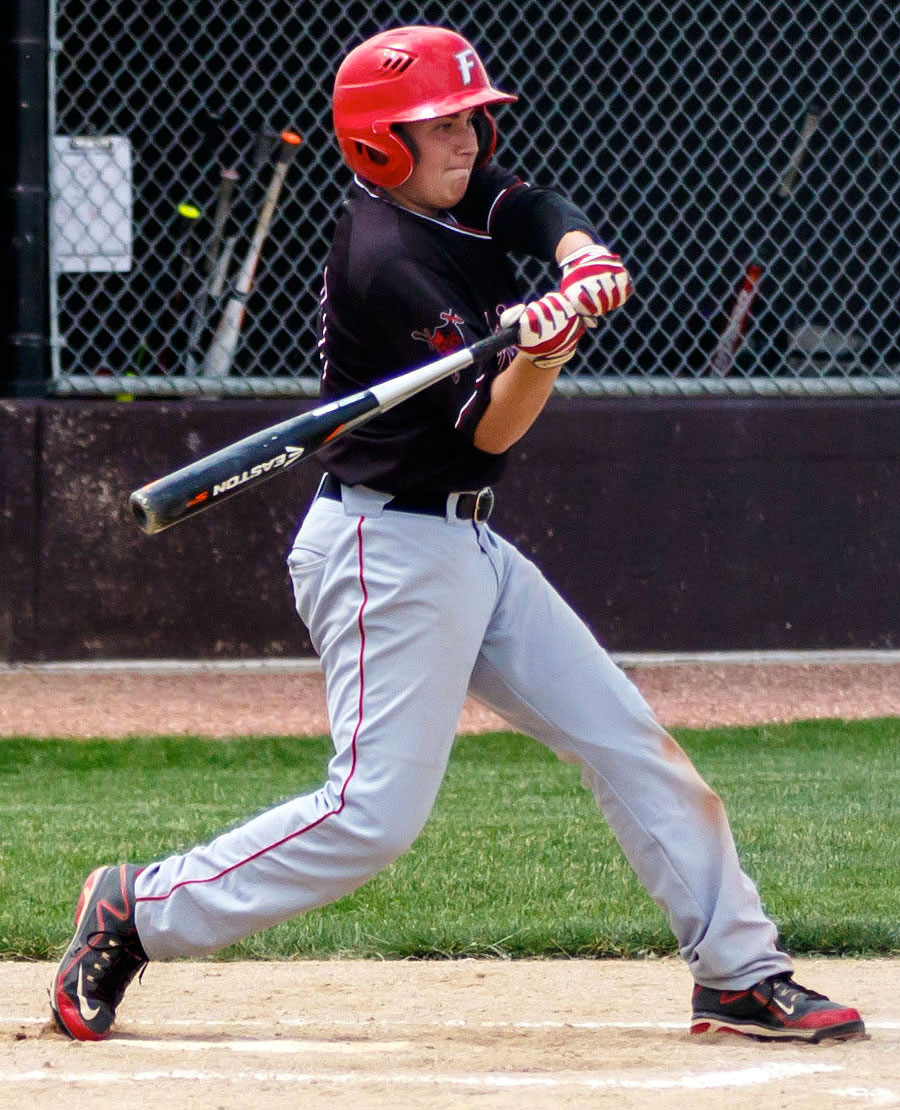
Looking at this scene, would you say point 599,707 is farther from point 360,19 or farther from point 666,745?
point 360,19

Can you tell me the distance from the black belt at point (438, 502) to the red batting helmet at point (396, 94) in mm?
546

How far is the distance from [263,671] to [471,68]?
5032 millimetres

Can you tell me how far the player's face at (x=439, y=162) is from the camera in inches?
126

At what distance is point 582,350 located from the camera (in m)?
8.91

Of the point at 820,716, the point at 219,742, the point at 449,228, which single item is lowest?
the point at 219,742

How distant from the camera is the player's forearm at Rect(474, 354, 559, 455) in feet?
10.0

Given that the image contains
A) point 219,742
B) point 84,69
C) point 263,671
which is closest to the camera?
point 219,742

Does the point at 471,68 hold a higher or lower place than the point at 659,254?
higher

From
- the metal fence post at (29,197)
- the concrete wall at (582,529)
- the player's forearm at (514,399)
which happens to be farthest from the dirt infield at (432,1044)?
the metal fence post at (29,197)

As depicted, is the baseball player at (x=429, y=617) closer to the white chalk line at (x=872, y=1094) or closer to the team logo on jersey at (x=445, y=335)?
the team logo on jersey at (x=445, y=335)

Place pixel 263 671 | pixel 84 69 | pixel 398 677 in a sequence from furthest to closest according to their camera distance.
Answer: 1. pixel 84 69
2. pixel 263 671
3. pixel 398 677

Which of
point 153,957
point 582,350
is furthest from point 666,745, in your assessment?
point 582,350

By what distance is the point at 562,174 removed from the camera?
910cm

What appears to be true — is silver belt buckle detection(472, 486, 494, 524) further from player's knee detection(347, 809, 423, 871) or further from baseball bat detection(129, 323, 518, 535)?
player's knee detection(347, 809, 423, 871)
